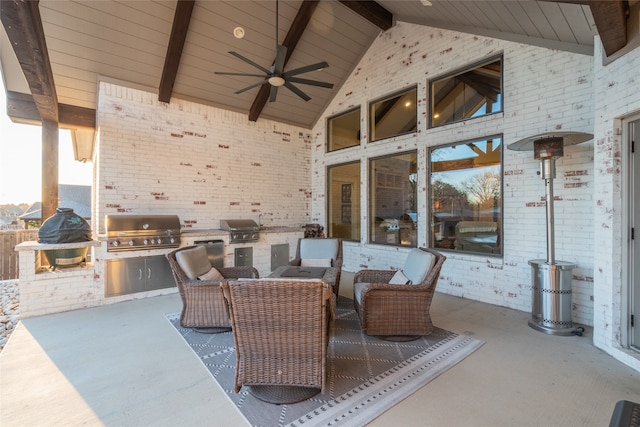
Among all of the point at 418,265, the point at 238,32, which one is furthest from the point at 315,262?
the point at 238,32

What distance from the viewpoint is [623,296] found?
2729 millimetres

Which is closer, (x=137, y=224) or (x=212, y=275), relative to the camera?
(x=212, y=275)

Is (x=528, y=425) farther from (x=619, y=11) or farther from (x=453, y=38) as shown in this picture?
(x=453, y=38)

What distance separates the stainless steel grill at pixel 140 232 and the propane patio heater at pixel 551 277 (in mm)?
5290

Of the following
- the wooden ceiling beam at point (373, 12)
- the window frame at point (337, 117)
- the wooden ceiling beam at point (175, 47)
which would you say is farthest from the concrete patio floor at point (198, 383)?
the wooden ceiling beam at point (373, 12)

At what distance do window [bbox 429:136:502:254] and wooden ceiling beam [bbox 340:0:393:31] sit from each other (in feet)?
9.06

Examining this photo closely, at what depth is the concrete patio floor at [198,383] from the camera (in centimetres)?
195

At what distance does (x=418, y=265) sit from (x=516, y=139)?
2.41 metres

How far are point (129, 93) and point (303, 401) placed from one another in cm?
579

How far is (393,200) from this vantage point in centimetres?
586

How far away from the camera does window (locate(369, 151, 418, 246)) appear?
18.0 ft

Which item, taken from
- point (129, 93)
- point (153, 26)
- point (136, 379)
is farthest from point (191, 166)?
point (136, 379)

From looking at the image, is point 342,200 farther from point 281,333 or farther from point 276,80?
point 281,333

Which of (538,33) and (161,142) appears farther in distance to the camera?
(161,142)
